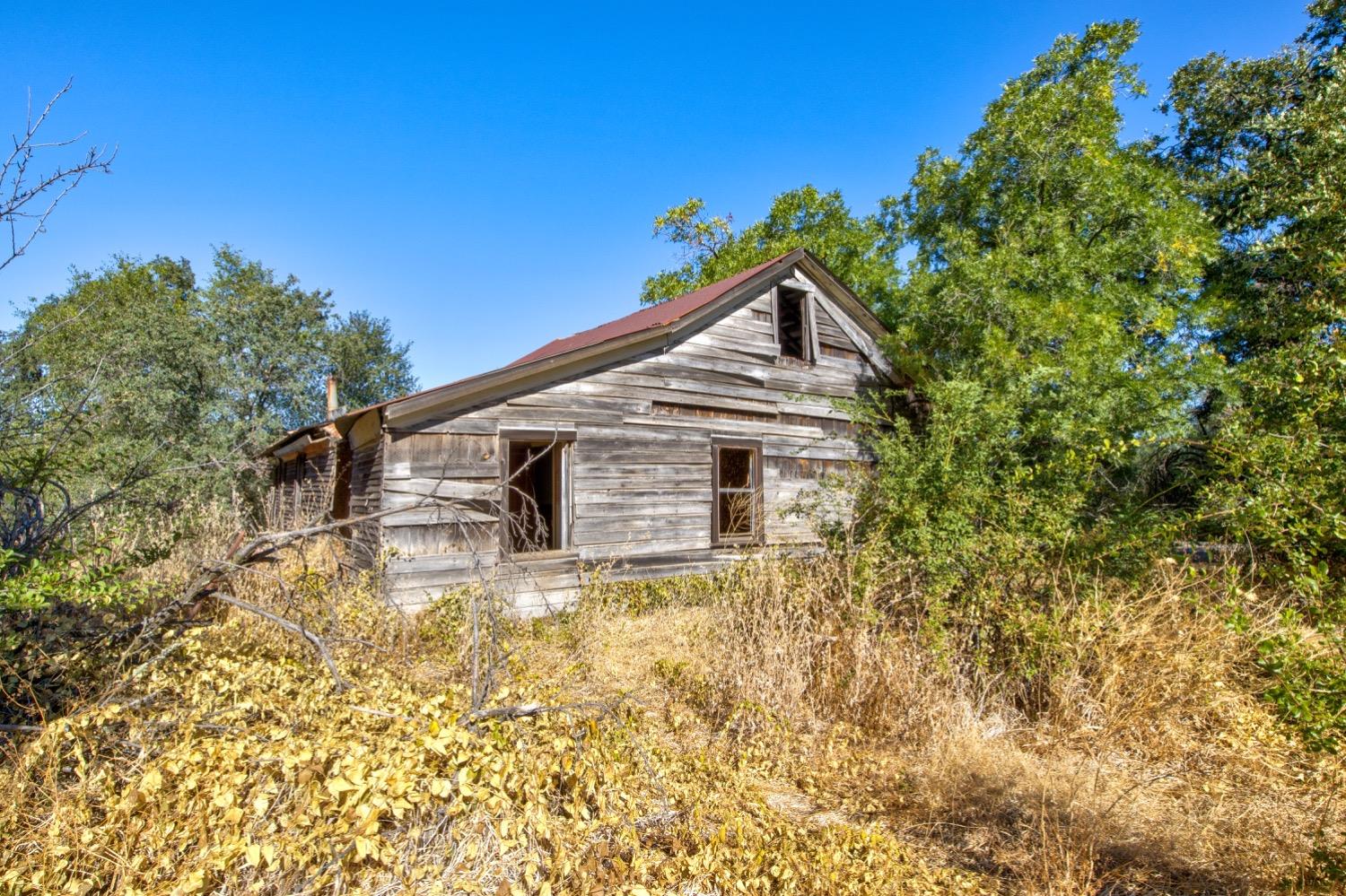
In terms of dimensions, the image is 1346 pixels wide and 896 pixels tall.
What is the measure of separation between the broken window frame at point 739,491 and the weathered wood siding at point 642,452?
4.5 inches

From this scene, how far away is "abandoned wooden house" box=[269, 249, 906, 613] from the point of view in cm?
806


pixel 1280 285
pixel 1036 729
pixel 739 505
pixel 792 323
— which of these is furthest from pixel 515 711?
pixel 1280 285

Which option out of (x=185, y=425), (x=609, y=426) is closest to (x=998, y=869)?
(x=609, y=426)

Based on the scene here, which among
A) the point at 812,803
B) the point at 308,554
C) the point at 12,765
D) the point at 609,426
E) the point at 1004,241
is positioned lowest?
the point at 812,803

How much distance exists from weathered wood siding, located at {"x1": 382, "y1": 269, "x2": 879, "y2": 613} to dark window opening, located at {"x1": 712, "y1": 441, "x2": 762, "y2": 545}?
162mm

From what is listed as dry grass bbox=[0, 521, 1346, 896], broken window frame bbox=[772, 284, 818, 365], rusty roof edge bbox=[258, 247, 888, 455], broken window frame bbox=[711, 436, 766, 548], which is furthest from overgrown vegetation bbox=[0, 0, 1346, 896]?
broken window frame bbox=[772, 284, 818, 365]

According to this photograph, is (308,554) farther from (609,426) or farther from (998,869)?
(998,869)

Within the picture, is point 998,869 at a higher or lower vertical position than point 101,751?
lower

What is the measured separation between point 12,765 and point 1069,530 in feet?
24.0

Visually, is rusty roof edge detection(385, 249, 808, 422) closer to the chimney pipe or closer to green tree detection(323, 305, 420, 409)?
the chimney pipe

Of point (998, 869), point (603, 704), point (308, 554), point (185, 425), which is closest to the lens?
point (998, 869)

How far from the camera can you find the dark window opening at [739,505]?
34.5 feet

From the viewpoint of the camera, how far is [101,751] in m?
3.68

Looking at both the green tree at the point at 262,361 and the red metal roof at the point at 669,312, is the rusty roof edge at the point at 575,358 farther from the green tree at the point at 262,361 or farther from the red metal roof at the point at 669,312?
the green tree at the point at 262,361
